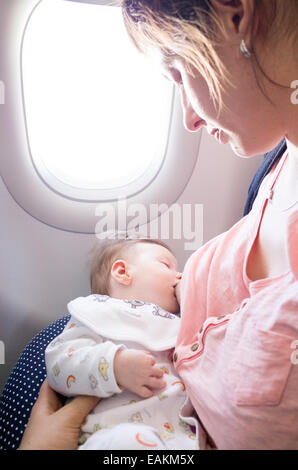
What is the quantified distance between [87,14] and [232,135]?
707 millimetres

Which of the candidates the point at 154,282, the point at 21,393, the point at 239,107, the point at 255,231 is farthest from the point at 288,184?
the point at 21,393

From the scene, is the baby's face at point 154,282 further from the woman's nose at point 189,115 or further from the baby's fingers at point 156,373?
the woman's nose at point 189,115

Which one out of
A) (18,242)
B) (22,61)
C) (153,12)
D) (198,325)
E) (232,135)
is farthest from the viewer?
(18,242)

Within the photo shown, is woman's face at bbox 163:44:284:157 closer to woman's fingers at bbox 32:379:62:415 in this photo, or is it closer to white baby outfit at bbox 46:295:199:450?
white baby outfit at bbox 46:295:199:450

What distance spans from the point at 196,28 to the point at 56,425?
0.73 m

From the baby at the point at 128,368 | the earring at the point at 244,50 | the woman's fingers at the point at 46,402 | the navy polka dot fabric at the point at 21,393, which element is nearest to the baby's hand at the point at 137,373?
the baby at the point at 128,368

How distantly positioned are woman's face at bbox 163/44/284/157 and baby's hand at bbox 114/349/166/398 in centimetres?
46

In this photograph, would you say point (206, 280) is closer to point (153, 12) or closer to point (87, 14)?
point (153, 12)

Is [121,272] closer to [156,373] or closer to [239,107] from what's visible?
[156,373]

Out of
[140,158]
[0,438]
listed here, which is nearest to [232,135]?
[140,158]

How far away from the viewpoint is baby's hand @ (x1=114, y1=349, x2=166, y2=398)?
2.45 ft

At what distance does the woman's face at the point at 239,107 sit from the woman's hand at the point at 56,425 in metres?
0.60

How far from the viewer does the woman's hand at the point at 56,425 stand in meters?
0.69

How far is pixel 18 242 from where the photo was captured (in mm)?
1263
